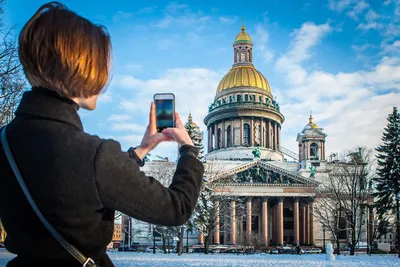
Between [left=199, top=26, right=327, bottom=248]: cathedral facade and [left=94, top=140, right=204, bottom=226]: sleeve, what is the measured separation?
45.7 metres

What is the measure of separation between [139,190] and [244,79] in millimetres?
84615

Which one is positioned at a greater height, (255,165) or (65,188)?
(255,165)

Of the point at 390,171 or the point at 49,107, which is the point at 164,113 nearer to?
the point at 49,107

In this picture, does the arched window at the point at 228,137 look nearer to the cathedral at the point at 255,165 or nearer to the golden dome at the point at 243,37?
the cathedral at the point at 255,165

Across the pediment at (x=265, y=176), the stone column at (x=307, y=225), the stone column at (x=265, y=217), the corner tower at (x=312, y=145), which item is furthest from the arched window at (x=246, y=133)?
the stone column at (x=307, y=225)

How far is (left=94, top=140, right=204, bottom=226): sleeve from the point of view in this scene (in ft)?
6.20

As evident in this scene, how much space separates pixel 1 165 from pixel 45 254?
Answer: 393 mm

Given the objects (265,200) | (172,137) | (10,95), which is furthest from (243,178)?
(172,137)

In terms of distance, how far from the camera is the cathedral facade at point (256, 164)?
65688 mm

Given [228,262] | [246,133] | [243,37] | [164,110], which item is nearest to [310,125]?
[246,133]

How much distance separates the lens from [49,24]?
2.03m

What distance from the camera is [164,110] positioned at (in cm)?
255

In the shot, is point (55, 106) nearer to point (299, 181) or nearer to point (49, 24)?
point (49, 24)

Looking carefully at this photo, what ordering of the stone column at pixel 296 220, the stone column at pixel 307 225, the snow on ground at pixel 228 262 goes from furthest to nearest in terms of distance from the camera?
the stone column at pixel 307 225 < the stone column at pixel 296 220 < the snow on ground at pixel 228 262
